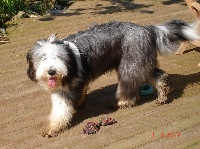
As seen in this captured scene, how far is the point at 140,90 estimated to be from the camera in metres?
5.49

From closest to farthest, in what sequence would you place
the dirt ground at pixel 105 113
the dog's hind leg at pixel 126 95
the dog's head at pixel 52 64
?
the dog's head at pixel 52 64 → the dirt ground at pixel 105 113 → the dog's hind leg at pixel 126 95

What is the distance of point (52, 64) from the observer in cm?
413

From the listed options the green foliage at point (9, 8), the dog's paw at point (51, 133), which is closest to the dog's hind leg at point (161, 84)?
the dog's paw at point (51, 133)

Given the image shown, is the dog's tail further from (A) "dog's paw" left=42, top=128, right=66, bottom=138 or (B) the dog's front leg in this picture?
(A) "dog's paw" left=42, top=128, right=66, bottom=138

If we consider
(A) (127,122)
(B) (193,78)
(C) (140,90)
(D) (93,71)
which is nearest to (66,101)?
(D) (93,71)

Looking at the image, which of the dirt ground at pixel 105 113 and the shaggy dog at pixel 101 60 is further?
the dirt ground at pixel 105 113

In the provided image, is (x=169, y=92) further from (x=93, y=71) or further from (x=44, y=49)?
(x=44, y=49)

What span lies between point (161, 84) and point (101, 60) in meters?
0.93

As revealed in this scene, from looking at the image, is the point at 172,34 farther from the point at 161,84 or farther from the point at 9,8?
the point at 9,8

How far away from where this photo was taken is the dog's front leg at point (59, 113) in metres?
4.58

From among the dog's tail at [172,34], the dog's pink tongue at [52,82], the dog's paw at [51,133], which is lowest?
the dog's paw at [51,133]

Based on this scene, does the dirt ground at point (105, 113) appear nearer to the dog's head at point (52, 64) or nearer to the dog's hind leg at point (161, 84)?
the dog's hind leg at point (161, 84)

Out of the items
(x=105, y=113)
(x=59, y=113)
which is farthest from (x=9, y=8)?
(x=59, y=113)

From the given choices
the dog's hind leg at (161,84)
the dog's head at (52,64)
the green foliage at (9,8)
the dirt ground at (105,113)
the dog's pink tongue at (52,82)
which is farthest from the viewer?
the green foliage at (9,8)
